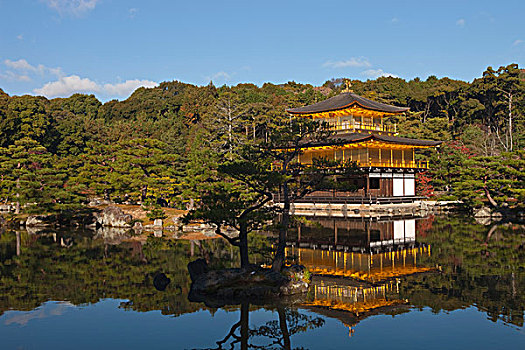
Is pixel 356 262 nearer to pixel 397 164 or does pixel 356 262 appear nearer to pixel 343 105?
pixel 397 164

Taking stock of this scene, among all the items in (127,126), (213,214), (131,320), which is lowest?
(131,320)

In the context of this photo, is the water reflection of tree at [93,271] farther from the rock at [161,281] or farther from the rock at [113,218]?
the rock at [113,218]

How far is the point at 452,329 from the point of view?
10.8m

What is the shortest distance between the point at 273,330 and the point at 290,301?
2120 millimetres

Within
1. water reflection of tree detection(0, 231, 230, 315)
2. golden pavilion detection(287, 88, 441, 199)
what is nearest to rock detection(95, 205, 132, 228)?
water reflection of tree detection(0, 231, 230, 315)

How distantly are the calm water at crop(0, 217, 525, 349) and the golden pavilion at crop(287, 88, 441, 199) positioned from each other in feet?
56.8

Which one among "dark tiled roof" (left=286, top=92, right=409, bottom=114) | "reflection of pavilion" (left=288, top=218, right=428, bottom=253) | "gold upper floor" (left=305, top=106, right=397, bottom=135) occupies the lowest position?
"reflection of pavilion" (left=288, top=218, right=428, bottom=253)

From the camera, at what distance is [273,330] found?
11039 mm

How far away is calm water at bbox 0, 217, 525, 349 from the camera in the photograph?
1047cm

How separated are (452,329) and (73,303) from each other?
9918mm

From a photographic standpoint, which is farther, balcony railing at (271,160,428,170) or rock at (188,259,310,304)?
balcony railing at (271,160,428,170)

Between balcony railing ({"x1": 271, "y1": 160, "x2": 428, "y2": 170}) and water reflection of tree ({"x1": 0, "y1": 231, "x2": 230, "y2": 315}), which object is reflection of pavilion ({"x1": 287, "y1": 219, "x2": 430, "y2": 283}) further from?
balcony railing ({"x1": 271, "y1": 160, "x2": 428, "y2": 170})

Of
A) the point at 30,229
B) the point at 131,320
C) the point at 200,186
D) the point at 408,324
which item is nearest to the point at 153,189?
the point at 200,186

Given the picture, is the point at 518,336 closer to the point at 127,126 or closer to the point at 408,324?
the point at 408,324
